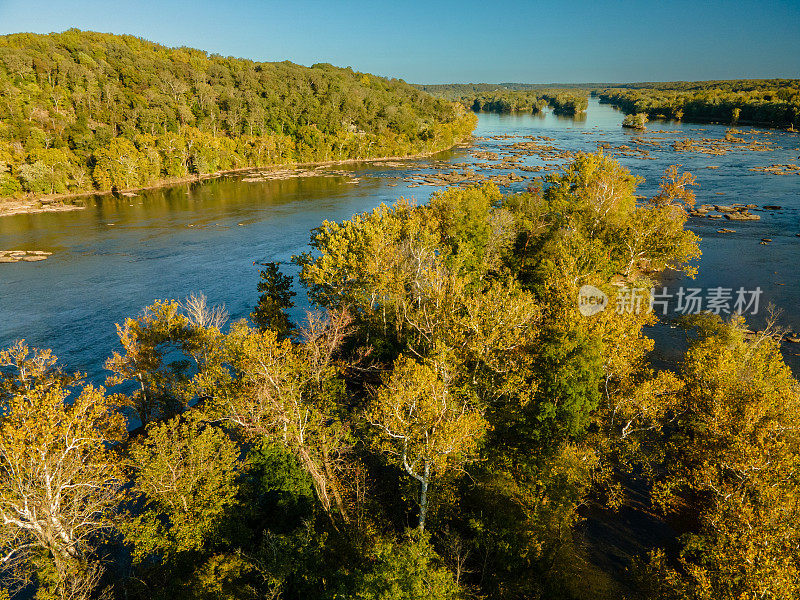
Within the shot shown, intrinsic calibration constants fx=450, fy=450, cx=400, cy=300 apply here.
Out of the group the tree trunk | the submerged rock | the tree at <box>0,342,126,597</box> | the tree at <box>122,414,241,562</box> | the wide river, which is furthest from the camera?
the submerged rock

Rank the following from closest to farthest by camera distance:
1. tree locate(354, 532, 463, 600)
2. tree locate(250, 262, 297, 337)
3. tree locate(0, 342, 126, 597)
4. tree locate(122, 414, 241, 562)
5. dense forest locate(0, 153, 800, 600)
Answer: tree locate(354, 532, 463, 600)
tree locate(0, 342, 126, 597)
dense forest locate(0, 153, 800, 600)
tree locate(122, 414, 241, 562)
tree locate(250, 262, 297, 337)

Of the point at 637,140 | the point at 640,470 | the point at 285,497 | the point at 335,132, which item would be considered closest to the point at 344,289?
the point at 285,497

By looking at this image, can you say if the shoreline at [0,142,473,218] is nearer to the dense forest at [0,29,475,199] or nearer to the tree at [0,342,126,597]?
the dense forest at [0,29,475,199]

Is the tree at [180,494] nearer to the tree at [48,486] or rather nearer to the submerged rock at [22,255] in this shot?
the tree at [48,486]

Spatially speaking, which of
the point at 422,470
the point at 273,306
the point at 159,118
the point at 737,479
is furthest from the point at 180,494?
the point at 159,118

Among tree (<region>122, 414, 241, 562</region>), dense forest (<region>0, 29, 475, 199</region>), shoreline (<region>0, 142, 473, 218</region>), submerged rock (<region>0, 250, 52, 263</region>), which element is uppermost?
dense forest (<region>0, 29, 475, 199</region>)

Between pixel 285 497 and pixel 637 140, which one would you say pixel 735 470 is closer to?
pixel 285 497

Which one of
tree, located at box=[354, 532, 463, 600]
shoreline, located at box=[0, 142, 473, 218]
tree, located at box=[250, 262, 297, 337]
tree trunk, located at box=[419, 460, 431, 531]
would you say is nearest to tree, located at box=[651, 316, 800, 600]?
tree, located at box=[354, 532, 463, 600]
